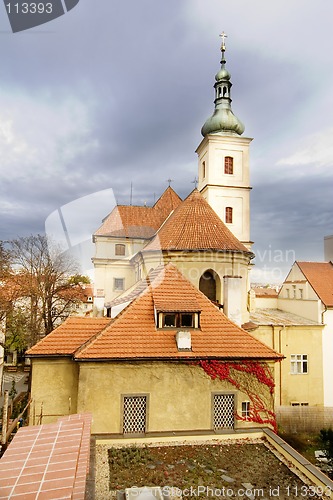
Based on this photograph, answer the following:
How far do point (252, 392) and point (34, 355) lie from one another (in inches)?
265


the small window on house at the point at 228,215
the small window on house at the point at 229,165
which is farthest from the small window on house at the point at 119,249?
the small window on house at the point at 229,165

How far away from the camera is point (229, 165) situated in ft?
93.5

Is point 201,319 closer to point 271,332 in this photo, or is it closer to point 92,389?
point 92,389

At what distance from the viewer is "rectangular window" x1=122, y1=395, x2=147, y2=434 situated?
977 centimetres

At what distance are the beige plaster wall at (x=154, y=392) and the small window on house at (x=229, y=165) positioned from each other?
21.1 meters

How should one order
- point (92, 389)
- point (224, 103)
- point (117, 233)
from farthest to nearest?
point (117, 233) → point (224, 103) → point (92, 389)

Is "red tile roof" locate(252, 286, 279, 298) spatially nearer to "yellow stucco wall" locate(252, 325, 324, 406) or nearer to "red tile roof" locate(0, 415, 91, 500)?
"yellow stucco wall" locate(252, 325, 324, 406)

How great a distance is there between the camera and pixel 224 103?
29.4m

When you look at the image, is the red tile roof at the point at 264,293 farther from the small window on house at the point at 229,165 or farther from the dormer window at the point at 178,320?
the dormer window at the point at 178,320

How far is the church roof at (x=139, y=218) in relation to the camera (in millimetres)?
31859

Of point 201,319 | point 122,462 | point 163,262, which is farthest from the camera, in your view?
point 163,262

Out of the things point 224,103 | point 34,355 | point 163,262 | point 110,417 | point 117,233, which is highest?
point 224,103

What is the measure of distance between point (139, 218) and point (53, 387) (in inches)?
937

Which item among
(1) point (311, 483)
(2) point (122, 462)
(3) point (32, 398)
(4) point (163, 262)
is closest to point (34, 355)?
(3) point (32, 398)
